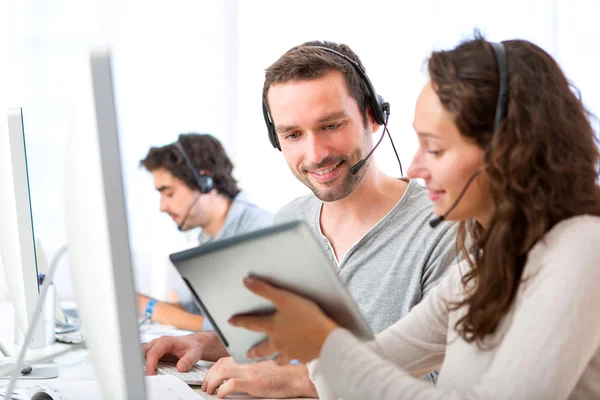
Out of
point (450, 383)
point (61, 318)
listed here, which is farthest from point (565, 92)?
point (61, 318)

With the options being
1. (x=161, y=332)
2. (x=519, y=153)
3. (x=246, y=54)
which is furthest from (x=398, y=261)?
(x=246, y=54)

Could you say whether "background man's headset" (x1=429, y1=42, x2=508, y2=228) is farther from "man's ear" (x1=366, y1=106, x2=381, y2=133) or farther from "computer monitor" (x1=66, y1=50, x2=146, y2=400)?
"man's ear" (x1=366, y1=106, x2=381, y2=133)

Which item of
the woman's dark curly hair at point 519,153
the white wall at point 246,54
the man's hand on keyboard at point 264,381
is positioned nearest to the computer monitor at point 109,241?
the woman's dark curly hair at point 519,153

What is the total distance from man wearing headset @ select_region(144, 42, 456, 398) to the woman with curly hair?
A: 0.44 metres

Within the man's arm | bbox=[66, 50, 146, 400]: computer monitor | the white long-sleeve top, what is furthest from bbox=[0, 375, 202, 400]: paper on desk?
the man's arm

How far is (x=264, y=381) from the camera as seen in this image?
1.22 metres

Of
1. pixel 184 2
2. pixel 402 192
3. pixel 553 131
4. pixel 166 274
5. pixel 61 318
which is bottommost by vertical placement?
pixel 166 274

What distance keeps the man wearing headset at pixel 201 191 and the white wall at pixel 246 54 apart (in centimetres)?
83

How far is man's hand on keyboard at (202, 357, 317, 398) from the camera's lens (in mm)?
1215

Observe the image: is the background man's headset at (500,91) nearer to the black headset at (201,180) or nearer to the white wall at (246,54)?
the black headset at (201,180)

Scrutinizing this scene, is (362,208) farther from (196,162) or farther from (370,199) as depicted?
(196,162)

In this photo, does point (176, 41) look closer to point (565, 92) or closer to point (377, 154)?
point (377, 154)

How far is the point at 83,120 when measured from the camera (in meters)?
0.67

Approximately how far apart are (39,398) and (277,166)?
256 cm
